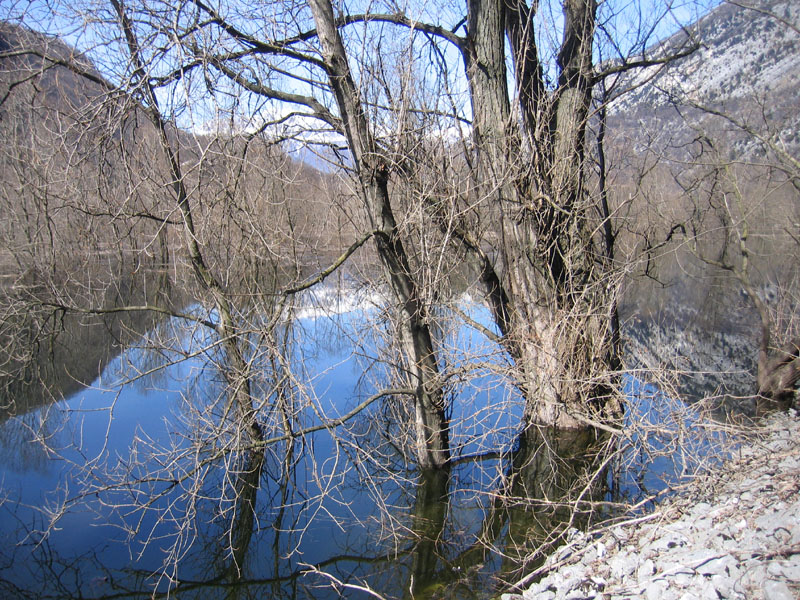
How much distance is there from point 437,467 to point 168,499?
279 centimetres

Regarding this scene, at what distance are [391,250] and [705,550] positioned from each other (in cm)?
347

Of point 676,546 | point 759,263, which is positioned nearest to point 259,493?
point 676,546

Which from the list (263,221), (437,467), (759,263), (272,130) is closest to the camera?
(437,467)

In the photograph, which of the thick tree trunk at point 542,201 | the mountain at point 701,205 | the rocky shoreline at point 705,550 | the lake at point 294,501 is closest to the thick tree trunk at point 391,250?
the lake at point 294,501

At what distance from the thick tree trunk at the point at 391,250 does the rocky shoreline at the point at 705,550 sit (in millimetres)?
1827

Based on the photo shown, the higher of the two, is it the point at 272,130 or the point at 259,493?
the point at 272,130

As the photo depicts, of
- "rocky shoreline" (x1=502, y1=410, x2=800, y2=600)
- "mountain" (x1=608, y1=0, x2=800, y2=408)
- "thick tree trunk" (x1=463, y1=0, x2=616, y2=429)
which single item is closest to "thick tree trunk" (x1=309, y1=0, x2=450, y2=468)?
"thick tree trunk" (x1=463, y1=0, x2=616, y2=429)

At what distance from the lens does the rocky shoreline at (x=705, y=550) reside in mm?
3059

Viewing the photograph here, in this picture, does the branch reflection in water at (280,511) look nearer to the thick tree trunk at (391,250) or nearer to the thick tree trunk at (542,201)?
the thick tree trunk at (391,250)

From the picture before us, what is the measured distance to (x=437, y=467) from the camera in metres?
6.39

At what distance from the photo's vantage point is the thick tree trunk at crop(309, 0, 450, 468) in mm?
5422

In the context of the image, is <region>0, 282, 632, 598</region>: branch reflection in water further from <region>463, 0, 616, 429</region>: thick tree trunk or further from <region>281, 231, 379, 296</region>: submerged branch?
<region>463, 0, 616, 429</region>: thick tree trunk

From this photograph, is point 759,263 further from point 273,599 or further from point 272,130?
point 273,599

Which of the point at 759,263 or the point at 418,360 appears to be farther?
the point at 759,263
